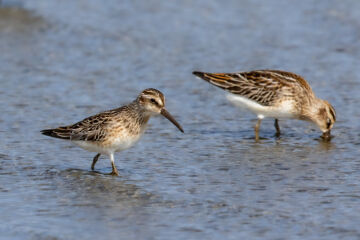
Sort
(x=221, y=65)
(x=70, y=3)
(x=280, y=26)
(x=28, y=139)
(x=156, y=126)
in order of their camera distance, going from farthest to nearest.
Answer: (x=70, y=3) < (x=280, y=26) < (x=221, y=65) < (x=156, y=126) < (x=28, y=139)

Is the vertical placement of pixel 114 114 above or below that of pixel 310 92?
below

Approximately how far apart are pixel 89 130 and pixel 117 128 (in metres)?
0.46

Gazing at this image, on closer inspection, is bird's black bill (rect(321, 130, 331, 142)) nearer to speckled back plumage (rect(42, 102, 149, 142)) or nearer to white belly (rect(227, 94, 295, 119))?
white belly (rect(227, 94, 295, 119))

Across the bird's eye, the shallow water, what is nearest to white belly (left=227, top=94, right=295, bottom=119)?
the shallow water

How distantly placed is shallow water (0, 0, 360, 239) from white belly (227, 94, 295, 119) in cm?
41

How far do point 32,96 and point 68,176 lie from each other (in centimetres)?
494

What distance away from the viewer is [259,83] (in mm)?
15180

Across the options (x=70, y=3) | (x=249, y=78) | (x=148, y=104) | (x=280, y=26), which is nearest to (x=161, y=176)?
(x=148, y=104)

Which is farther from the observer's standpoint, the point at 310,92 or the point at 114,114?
the point at 310,92

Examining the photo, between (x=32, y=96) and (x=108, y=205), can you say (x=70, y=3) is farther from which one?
(x=108, y=205)

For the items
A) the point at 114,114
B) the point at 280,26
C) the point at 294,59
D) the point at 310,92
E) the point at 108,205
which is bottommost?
the point at 108,205

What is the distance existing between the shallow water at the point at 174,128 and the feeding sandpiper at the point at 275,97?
0.32 meters

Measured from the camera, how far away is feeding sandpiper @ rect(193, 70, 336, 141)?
14898 mm

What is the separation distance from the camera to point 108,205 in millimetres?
10570
